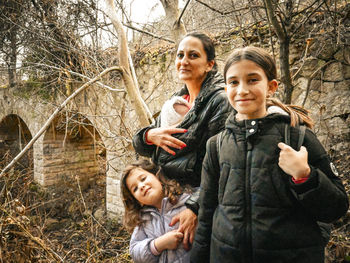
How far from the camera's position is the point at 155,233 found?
1440mm

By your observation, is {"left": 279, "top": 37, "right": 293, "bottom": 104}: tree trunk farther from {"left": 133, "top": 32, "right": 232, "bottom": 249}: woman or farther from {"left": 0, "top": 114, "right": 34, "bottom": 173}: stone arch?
{"left": 0, "top": 114, "right": 34, "bottom": 173}: stone arch

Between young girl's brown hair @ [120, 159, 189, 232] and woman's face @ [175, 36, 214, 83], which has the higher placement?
woman's face @ [175, 36, 214, 83]

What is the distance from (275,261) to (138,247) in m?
0.75

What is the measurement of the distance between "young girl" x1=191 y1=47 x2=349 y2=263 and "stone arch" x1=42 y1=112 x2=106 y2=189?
6.51 metres

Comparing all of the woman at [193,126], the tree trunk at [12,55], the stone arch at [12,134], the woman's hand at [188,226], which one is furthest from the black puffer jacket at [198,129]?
the stone arch at [12,134]

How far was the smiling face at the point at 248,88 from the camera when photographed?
3.37ft

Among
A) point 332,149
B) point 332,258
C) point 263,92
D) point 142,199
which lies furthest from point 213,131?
point 332,149

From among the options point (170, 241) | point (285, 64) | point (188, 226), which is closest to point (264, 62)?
point (188, 226)

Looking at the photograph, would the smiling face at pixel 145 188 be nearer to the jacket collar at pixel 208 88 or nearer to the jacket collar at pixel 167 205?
the jacket collar at pixel 167 205

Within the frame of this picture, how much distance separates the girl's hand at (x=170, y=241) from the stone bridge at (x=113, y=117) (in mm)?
1430

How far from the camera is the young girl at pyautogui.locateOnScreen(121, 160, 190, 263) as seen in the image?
135 cm

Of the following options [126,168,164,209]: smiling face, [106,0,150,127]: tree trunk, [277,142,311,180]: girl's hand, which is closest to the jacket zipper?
[277,142,311,180]: girl's hand

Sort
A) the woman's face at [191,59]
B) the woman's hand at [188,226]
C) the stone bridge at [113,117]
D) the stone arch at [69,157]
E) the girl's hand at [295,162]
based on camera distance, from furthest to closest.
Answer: the stone arch at [69,157]
the stone bridge at [113,117]
the woman's face at [191,59]
the woman's hand at [188,226]
the girl's hand at [295,162]

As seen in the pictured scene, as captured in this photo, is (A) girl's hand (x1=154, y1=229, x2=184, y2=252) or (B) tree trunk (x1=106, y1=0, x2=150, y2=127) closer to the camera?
(A) girl's hand (x1=154, y1=229, x2=184, y2=252)
